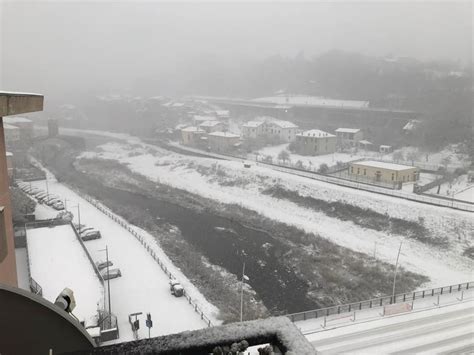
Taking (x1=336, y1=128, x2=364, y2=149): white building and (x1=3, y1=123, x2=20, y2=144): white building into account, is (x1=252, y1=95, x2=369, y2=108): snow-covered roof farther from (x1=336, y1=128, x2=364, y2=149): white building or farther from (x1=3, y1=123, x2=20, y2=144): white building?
(x1=3, y1=123, x2=20, y2=144): white building

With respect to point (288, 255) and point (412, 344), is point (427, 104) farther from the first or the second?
point (412, 344)

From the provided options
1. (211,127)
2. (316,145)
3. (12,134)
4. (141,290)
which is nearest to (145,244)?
(141,290)

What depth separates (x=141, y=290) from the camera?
13.6m

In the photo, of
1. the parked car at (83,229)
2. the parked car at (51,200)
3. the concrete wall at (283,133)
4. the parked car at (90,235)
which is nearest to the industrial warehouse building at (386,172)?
the concrete wall at (283,133)

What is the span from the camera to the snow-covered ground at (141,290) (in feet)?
37.8

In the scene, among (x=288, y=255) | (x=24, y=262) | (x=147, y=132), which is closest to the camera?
(x=24, y=262)

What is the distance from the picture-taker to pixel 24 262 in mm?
14602

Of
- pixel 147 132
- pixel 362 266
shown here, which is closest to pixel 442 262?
pixel 362 266

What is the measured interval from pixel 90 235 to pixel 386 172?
61.7 ft

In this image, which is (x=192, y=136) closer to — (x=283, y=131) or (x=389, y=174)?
(x=283, y=131)

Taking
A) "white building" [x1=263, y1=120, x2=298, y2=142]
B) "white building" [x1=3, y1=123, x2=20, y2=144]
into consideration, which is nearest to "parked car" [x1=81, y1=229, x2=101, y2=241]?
"white building" [x1=263, y1=120, x2=298, y2=142]

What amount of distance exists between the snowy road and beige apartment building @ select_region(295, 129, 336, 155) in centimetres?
2586

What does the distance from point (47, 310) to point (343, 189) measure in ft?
78.5

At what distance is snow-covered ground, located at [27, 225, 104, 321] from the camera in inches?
450
